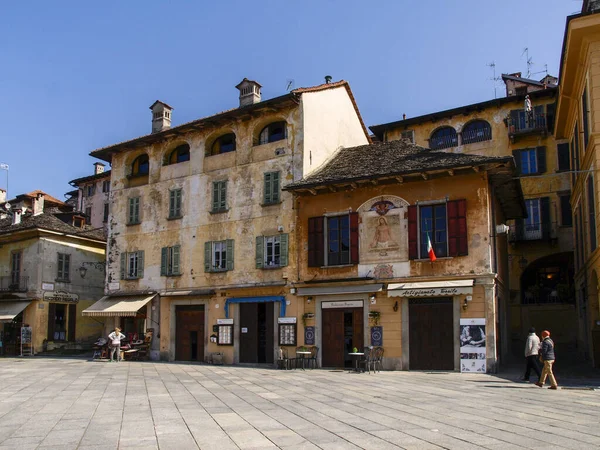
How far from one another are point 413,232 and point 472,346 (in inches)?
179

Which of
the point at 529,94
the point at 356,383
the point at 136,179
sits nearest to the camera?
the point at 356,383

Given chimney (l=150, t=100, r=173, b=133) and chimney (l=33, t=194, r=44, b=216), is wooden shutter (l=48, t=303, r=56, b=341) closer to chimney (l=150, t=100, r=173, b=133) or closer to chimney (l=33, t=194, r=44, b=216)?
chimney (l=33, t=194, r=44, b=216)

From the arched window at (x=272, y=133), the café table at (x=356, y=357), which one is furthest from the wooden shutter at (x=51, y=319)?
the café table at (x=356, y=357)

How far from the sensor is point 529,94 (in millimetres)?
33719

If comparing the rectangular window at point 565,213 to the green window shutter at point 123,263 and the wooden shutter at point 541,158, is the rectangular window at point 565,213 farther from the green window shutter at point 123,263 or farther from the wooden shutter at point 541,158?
the green window shutter at point 123,263

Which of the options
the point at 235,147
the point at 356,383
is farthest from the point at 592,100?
the point at 235,147

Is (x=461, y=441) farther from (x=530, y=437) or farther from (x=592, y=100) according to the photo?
(x=592, y=100)

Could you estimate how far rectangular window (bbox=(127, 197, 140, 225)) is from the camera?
30.8 meters

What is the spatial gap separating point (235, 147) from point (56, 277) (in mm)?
14054

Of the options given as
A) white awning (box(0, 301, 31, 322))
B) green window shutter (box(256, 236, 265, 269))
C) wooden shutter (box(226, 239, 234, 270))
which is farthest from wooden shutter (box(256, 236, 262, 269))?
white awning (box(0, 301, 31, 322))

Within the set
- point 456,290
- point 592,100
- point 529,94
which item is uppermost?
point 529,94

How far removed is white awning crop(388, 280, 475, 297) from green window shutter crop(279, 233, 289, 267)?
16.2ft

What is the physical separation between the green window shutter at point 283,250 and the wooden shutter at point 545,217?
50.2 feet

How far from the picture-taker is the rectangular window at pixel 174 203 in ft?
96.5
